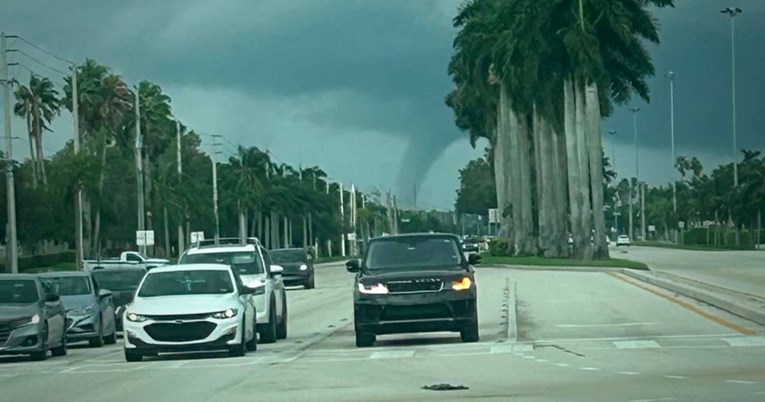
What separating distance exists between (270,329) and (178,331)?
494 cm

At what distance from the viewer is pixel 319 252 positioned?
645 feet

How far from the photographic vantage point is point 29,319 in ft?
86.3

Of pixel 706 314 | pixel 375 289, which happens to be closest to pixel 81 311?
pixel 375 289

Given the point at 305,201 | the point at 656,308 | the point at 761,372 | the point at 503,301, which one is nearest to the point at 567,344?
the point at 761,372

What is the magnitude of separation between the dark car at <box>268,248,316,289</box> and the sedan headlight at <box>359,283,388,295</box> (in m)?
35.4

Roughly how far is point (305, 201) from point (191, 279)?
14810 centimetres

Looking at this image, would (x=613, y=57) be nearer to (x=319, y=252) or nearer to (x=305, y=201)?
(x=305, y=201)

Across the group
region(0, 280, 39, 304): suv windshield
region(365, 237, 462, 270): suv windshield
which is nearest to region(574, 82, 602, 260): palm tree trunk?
region(365, 237, 462, 270): suv windshield

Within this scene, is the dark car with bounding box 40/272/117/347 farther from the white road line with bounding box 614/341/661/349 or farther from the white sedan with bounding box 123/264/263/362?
the white road line with bounding box 614/341/661/349

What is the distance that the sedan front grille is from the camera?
78.6ft

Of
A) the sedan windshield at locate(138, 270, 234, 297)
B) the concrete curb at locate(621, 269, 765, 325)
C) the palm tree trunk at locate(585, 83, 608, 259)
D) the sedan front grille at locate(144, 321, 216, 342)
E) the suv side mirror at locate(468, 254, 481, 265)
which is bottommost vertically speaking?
the concrete curb at locate(621, 269, 765, 325)

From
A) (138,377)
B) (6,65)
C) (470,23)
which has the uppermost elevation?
(470,23)

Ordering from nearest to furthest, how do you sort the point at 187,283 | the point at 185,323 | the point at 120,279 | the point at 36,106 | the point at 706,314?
the point at 185,323
the point at 187,283
the point at 706,314
the point at 120,279
the point at 36,106

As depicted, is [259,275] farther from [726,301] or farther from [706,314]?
[726,301]
